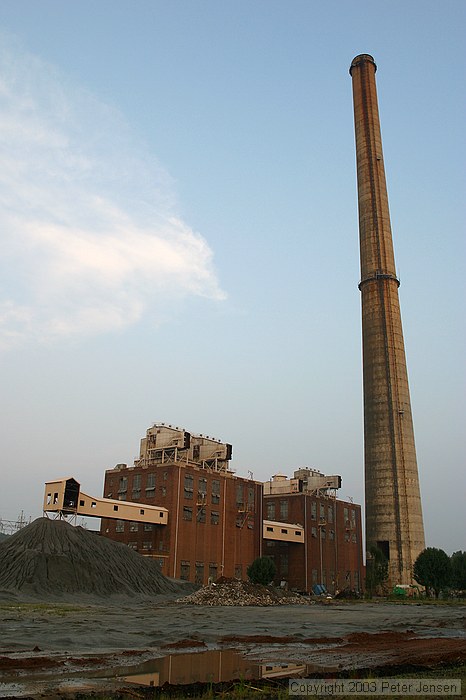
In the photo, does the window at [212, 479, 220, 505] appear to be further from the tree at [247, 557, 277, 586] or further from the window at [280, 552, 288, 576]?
the window at [280, 552, 288, 576]

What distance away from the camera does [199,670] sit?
12531 mm

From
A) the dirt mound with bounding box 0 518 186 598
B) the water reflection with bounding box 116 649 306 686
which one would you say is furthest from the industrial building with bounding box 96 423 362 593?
the water reflection with bounding box 116 649 306 686

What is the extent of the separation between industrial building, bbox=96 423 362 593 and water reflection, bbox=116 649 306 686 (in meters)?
49.4

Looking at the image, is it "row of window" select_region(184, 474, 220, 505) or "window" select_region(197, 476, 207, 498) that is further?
"window" select_region(197, 476, 207, 498)

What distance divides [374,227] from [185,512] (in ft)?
123

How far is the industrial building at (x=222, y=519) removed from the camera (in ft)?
215

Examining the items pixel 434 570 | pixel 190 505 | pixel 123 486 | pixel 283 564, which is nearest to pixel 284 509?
pixel 283 564

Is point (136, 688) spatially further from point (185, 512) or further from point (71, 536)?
point (185, 512)

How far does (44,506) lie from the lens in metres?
58.2

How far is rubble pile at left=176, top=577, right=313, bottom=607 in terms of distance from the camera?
44.2m

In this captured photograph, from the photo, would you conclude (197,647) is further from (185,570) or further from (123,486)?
(123,486)

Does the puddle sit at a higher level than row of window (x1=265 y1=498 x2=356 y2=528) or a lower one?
lower

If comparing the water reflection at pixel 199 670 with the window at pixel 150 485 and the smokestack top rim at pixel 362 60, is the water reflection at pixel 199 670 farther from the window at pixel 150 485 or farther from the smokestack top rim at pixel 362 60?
the smokestack top rim at pixel 362 60

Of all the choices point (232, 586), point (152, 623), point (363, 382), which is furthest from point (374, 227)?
point (152, 623)
